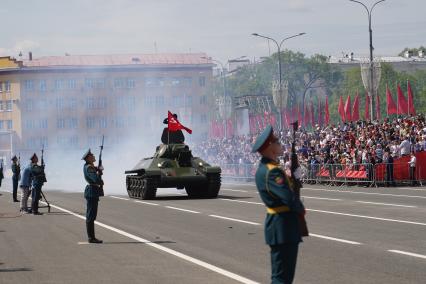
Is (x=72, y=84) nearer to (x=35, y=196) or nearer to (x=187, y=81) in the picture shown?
(x=187, y=81)

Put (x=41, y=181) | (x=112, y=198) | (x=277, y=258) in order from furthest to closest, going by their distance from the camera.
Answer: (x=112, y=198) < (x=41, y=181) < (x=277, y=258)

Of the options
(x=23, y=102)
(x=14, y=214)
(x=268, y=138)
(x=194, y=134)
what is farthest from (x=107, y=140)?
(x=268, y=138)

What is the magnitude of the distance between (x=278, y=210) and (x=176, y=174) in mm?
25266

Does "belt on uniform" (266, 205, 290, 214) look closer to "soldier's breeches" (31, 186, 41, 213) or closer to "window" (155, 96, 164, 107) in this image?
"soldier's breeches" (31, 186, 41, 213)

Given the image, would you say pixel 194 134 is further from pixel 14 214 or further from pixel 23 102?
pixel 14 214

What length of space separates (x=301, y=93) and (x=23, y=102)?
63.7 metres

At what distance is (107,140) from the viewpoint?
70938mm

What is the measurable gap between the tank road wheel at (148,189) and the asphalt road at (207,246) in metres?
5.49

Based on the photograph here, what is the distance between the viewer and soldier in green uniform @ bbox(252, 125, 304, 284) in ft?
29.4

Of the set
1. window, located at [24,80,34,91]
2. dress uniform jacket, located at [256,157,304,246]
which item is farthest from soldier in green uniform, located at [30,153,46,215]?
window, located at [24,80,34,91]

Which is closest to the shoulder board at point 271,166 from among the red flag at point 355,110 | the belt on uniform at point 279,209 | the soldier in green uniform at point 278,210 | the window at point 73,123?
the soldier in green uniform at point 278,210

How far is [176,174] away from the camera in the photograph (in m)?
34.3

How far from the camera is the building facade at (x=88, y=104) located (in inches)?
2763

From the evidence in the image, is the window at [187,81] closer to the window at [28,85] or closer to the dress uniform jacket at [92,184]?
the window at [28,85]
